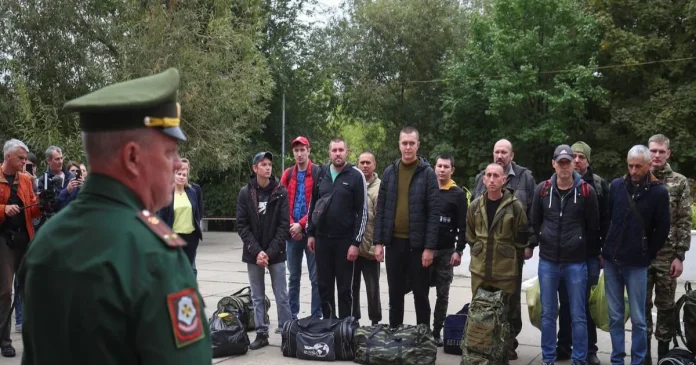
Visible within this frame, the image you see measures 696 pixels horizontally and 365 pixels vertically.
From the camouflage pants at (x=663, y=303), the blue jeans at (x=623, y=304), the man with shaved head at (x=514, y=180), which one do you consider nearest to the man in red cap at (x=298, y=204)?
the man with shaved head at (x=514, y=180)

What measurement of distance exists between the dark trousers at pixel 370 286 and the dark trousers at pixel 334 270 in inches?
20.7

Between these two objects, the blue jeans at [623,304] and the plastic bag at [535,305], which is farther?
the plastic bag at [535,305]

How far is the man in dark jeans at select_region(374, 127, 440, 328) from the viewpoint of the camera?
7.14m

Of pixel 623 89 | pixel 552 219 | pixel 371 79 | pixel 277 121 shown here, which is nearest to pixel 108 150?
pixel 552 219

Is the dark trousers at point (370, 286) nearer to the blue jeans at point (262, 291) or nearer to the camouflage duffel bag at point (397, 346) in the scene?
the blue jeans at point (262, 291)

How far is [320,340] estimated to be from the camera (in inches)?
271

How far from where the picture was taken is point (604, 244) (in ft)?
21.5

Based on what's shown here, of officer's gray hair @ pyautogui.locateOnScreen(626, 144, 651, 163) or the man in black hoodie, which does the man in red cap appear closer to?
the man in black hoodie

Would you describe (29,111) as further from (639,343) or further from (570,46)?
(570,46)

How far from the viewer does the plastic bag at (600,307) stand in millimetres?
6996

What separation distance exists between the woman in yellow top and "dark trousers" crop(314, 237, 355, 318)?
1.44 meters

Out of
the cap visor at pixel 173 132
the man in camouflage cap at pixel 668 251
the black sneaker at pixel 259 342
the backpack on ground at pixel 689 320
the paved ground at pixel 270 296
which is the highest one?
the cap visor at pixel 173 132

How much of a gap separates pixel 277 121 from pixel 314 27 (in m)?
5.69

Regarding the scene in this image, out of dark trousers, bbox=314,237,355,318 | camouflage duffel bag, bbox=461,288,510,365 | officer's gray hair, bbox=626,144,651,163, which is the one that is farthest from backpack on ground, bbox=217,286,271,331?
officer's gray hair, bbox=626,144,651,163
